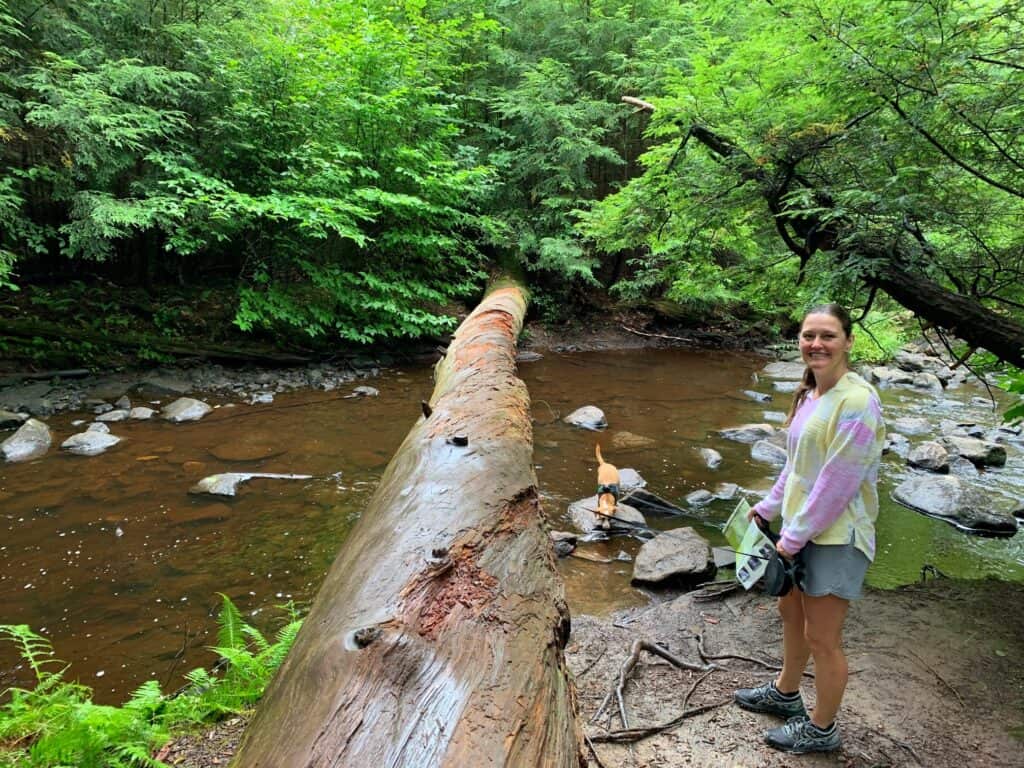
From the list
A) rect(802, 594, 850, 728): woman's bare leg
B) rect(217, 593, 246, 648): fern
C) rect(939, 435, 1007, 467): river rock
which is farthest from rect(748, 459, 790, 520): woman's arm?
rect(939, 435, 1007, 467): river rock

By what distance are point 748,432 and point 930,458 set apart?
2216 mm

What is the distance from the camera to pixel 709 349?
50.6 feet

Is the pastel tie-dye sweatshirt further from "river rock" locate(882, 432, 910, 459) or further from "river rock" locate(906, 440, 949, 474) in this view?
"river rock" locate(882, 432, 910, 459)

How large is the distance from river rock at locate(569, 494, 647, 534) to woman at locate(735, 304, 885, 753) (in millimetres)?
2870

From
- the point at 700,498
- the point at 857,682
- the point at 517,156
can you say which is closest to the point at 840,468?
the point at 857,682

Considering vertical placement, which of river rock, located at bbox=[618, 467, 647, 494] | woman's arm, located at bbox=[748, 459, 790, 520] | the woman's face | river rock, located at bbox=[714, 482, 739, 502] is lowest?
river rock, located at bbox=[618, 467, 647, 494]

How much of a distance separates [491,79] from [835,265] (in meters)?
14.3

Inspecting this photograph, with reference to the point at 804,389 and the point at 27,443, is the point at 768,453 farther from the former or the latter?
the point at 27,443

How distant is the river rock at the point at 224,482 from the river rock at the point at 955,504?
22.8ft

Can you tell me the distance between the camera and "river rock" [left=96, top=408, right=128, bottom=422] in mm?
7217

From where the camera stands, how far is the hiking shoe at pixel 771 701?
2.62m

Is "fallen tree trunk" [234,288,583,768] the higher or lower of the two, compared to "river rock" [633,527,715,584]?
higher

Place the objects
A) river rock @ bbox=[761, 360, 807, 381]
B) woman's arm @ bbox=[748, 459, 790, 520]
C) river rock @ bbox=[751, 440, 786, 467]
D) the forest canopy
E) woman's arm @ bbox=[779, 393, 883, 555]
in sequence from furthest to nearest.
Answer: river rock @ bbox=[761, 360, 807, 381]
river rock @ bbox=[751, 440, 786, 467]
the forest canopy
woman's arm @ bbox=[748, 459, 790, 520]
woman's arm @ bbox=[779, 393, 883, 555]

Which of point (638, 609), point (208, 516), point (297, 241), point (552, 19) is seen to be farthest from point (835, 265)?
point (552, 19)
